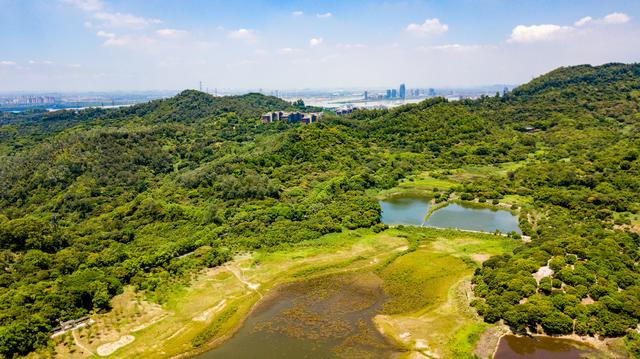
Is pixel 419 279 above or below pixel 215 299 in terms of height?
above

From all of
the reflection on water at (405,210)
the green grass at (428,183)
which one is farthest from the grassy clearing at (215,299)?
the green grass at (428,183)

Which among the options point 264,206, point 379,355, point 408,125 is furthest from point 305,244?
point 408,125

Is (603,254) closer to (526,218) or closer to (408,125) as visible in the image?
(526,218)

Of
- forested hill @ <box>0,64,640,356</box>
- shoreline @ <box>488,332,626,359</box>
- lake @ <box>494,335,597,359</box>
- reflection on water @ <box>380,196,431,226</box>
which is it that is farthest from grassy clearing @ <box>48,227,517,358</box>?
reflection on water @ <box>380,196,431,226</box>

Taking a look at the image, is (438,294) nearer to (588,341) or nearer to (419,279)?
(419,279)

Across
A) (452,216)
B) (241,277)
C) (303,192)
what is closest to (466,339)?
(241,277)

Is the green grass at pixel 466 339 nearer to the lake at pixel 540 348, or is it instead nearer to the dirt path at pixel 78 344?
the lake at pixel 540 348

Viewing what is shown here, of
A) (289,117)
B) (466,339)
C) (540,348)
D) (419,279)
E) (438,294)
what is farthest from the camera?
(289,117)
